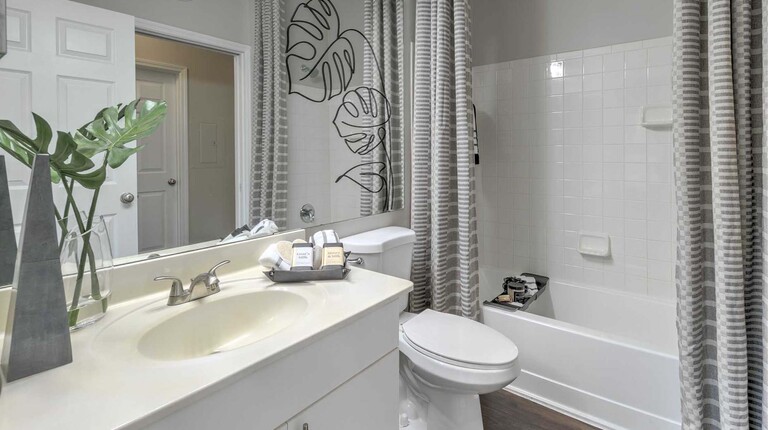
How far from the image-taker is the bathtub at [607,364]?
1625mm

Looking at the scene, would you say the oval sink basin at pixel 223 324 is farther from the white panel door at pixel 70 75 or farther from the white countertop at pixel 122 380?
the white panel door at pixel 70 75

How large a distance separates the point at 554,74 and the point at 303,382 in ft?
7.62

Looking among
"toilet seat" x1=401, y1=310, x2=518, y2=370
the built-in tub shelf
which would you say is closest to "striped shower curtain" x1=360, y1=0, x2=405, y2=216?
"toilet seat" x1=401, y1=310, x2=518, y2=370

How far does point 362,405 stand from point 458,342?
61cm

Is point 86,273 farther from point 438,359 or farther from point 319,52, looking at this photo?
point 319,52

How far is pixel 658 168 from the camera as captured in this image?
2080 millimetres

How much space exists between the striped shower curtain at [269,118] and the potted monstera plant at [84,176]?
0.46 m

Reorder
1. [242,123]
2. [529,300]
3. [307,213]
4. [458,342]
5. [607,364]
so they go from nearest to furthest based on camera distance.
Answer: [242,123]
[458,342]
[307,213]
[607,364]
[529,300]

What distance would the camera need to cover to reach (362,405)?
0.94m

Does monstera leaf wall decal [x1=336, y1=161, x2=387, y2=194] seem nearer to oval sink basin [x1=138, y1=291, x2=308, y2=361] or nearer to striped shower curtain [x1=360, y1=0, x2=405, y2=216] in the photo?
striped shower curtain [x1=360, y1=0, x2=405, y2=216]

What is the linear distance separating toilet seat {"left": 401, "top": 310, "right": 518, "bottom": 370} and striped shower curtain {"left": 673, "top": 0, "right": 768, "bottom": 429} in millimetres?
706

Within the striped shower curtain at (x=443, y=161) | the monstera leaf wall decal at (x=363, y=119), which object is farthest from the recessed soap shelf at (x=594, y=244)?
the monstera leaf wall decal at (x=363, y=119)

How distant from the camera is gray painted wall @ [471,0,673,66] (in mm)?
2080

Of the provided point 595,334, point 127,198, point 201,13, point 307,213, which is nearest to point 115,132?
point 127,198
